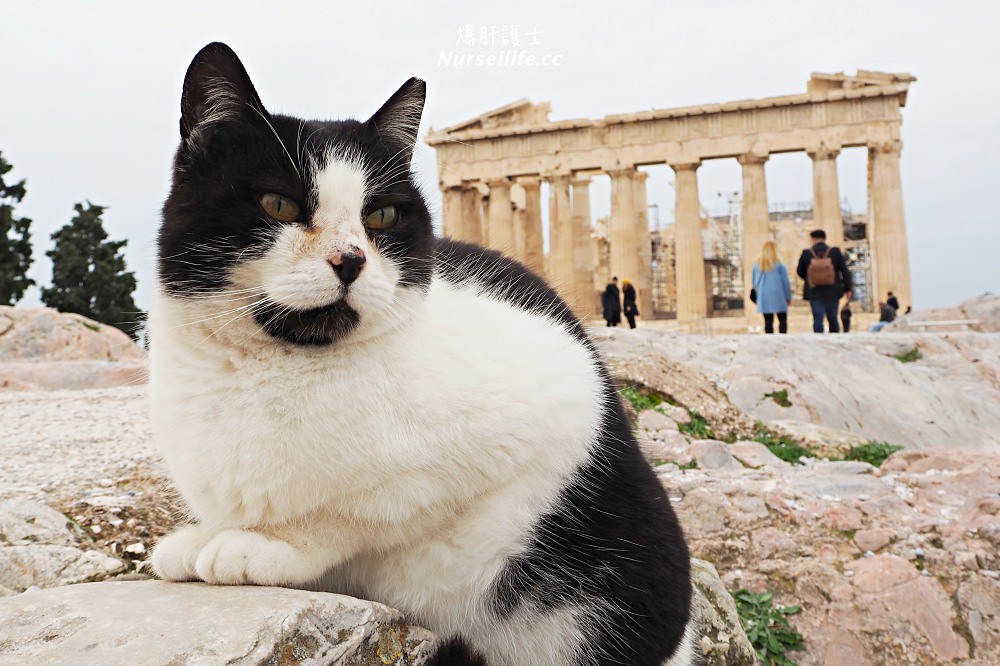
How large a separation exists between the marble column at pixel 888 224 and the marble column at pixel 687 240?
6.65m

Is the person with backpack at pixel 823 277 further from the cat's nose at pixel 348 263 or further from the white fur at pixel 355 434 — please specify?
the cat's nose at pixel 348 263

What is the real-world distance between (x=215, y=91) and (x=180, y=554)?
1080 mm

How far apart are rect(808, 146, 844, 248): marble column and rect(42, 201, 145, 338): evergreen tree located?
25288mm

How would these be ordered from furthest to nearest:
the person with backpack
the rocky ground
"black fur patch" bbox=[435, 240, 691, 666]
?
the person with backpack → the rocky ground → "black fur patch" bbox=[435, 240, 691, 666]

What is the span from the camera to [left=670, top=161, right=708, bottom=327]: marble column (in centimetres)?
3038

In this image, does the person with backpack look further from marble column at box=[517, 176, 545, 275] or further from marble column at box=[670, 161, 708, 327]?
marble column at box=[517, 176, 545, 275]

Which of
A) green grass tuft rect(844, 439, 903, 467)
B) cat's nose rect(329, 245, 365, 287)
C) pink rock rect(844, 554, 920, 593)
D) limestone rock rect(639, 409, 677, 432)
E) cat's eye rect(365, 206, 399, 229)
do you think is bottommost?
pink rock rect(844, 554, 920, 593)

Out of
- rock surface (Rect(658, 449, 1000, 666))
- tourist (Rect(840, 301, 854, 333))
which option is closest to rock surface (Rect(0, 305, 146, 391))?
rock surface (Rect(658, 449, 1000, 666))

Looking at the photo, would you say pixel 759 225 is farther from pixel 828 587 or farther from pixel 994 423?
pixel 828 587

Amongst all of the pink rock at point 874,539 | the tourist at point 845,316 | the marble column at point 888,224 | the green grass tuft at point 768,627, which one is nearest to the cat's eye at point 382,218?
the green grass tuft at point 768,627

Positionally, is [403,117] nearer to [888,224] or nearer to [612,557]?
[612,557]

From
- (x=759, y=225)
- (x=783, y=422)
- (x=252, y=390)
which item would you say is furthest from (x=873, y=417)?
(x=759, y=225)

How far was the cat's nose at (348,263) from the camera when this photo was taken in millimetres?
1522

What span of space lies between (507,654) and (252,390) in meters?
0.92
